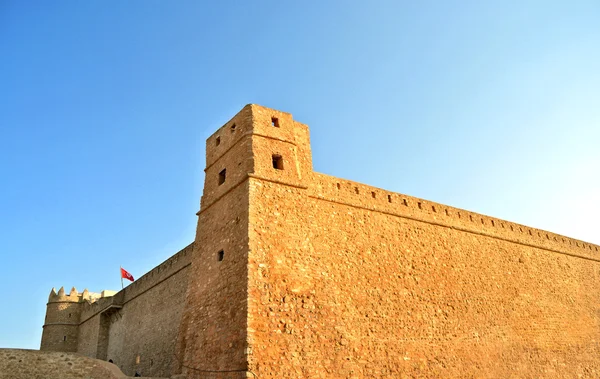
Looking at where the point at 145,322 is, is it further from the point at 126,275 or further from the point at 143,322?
the point at 126,275

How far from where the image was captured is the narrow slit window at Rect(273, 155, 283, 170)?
11797 mm

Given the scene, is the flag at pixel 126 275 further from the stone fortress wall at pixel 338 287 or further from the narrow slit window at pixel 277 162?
the narrow slit window at pixel 277 162

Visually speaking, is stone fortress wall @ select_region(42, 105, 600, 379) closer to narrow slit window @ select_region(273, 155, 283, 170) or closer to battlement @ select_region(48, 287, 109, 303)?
narrow slit window @ select_region(273, 155, 283, 170)

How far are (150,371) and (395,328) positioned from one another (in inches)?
356

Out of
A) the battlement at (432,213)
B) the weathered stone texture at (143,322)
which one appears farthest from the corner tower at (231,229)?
the weathered stone texture at (143,322)

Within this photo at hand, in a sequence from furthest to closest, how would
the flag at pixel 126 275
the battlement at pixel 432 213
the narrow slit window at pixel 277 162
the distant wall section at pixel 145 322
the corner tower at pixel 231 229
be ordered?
the flag at pixel 126 275 → the distant wall section at pixel 145 322 → the battlement at pixel 432 213 → the narrow slit window at pixel 277 162 → the corner tower at pixel 231 229

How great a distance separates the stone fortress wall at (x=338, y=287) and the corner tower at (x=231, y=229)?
4 cm

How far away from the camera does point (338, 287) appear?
11141 mm

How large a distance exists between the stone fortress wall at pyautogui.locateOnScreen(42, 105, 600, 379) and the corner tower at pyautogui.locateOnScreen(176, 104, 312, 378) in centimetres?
4

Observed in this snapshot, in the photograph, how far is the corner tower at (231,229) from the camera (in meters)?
9.51

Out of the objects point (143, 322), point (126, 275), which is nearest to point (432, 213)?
point (143, 322)

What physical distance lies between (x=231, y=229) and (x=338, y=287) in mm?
2906

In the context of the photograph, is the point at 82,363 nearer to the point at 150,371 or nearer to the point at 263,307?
the point at 263,307

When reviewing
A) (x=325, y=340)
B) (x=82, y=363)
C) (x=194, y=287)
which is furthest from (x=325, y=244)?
(x=82, y=363)
